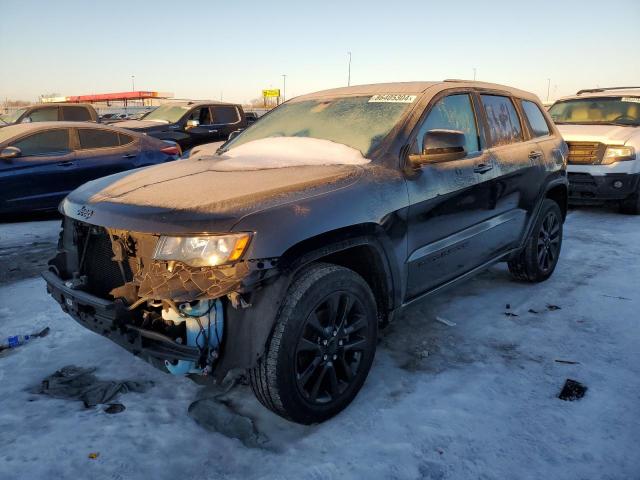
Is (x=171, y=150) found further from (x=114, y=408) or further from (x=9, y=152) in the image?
(x=114, y=408)

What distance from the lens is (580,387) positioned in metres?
3.06

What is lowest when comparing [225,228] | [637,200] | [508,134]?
[637,200]

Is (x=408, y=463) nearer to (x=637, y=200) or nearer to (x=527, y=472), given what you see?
(x=527, y=472)

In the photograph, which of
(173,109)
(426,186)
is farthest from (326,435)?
(173,109)

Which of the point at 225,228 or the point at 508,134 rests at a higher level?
the point at 508,134

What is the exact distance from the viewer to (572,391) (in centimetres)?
302

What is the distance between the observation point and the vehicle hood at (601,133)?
313 inches

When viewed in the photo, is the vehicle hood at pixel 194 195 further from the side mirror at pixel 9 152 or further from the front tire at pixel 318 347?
the side mirror at pixel 9 152

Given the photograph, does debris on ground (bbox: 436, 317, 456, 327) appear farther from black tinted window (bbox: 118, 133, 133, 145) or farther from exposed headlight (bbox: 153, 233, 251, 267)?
black tinted window (bbox: 118, 133, 133, 145)

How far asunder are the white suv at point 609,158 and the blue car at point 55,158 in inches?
262

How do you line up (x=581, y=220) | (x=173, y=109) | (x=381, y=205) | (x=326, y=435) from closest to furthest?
(x=326, y=435) < (x=381, y=205) < (x=581, y=220) < (x=173, y=109)

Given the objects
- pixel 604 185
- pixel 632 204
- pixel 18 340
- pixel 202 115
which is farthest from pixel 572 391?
pixel 202 115

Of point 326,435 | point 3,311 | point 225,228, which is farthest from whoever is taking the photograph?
point 3,311

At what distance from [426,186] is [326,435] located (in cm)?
154
